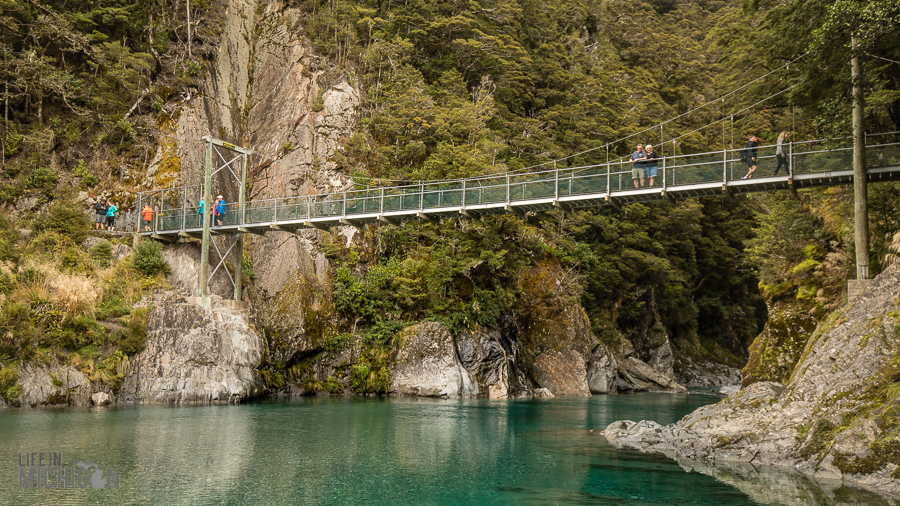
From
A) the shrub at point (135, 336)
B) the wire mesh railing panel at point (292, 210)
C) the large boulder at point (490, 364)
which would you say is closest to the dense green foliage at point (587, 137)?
the large boulder at point (490, 364)

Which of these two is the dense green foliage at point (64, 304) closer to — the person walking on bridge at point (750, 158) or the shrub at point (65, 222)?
the shrub at point (65, 222)

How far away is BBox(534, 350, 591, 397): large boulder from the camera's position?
90.9 feet

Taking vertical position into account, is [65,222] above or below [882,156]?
below

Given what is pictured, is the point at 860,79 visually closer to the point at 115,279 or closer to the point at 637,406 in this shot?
the point at 637,406

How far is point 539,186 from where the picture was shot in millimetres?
18953

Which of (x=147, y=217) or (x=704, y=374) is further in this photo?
(x=704, y=374)

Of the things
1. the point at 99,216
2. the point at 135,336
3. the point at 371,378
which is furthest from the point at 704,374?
the point at 99,216

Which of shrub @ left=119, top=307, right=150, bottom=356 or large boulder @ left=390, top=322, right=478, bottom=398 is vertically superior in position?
shrub @ left=119, top=307, right=150, bottom=356

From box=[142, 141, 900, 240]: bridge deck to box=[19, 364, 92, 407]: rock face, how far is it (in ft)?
22.2

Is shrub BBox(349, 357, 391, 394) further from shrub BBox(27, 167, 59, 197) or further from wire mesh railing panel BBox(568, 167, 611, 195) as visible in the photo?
shrub BBox(27, 167, 59, 197)

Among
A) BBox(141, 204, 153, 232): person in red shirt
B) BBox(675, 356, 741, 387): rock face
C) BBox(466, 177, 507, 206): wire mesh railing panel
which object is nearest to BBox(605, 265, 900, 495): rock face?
BBox(466, 177, 507, 206): wire mesh railing panel

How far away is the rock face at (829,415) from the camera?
9492 mm

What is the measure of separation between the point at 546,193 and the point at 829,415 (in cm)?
993

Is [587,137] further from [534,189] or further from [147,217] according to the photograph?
[147,217]
